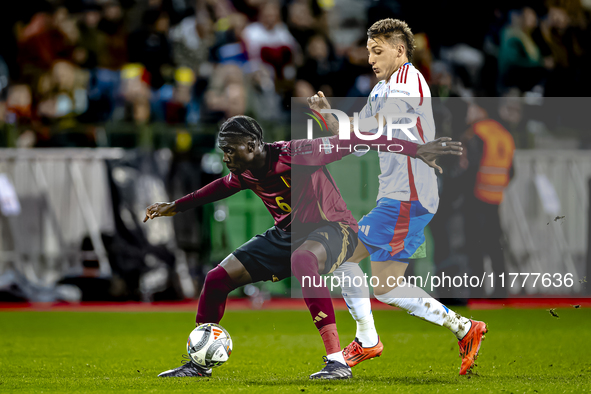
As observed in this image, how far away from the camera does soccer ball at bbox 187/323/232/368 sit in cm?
500

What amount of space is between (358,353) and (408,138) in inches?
60.4

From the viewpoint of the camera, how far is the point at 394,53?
5.24 metres

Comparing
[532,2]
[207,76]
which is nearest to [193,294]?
[207,76]

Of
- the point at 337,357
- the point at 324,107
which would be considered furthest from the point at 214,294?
the point at 324,107

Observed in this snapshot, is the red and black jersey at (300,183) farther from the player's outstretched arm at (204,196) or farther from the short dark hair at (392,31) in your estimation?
the short dark hair at (392,31)

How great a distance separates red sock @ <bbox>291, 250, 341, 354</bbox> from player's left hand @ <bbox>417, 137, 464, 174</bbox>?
978 millimetres

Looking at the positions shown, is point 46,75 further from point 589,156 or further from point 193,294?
point 589,156

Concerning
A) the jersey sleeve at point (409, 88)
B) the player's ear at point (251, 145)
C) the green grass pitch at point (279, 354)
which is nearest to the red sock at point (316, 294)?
the green grass pitch at point (279, 354)

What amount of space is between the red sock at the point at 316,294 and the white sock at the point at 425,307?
0.45m

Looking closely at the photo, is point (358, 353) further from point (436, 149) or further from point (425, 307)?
point (436, 149)

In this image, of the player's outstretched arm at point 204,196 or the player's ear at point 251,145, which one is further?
the player's outstretched arm at point 204,196

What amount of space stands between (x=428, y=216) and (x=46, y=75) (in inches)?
300

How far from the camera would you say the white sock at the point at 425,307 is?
5023mm

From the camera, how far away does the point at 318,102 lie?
523cm
